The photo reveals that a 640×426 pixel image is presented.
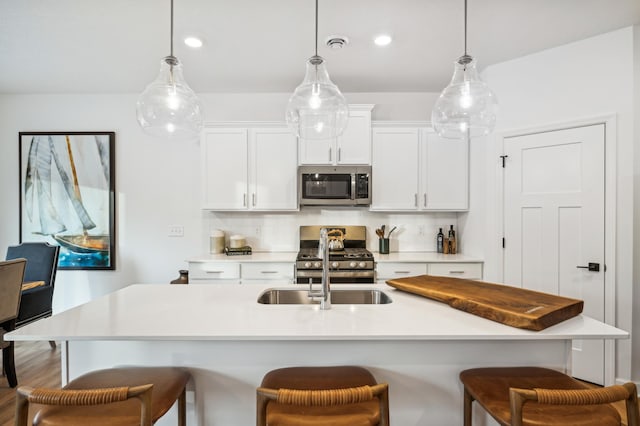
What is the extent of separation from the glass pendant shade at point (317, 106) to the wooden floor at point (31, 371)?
2636mm

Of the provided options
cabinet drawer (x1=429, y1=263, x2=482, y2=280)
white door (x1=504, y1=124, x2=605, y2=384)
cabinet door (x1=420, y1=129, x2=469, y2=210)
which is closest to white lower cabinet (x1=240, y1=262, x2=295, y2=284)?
cabinet drawer (x1=429, y1=263, x2=482, y2=280)

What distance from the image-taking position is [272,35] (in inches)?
97.7

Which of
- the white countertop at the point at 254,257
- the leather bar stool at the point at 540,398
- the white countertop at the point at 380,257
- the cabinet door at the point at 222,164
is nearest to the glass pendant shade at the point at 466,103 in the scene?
the leather bar stool at the point at 540,398

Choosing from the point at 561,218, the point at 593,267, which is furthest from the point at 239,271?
the point at 593,267

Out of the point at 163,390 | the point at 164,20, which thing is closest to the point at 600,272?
the point at 163,390

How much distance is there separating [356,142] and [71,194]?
324 cm

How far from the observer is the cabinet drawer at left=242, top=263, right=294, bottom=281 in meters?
3.13

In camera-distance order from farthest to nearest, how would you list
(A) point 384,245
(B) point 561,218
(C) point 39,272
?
1. (A) point 384,245
2. (C) point 39,272
3. (B) point 561,218

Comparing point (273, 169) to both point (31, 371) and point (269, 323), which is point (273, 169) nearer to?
point (269, 323)

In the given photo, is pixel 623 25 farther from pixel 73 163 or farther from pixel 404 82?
pixel 73 163

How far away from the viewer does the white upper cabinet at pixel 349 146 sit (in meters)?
3.31

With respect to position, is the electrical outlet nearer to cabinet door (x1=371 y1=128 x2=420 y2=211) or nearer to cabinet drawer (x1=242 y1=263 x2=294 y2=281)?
cabinet drawer (x1=242 y1=263 x2=294 y2=281)

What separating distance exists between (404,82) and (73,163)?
12.4ft

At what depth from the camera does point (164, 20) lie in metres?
2.27
